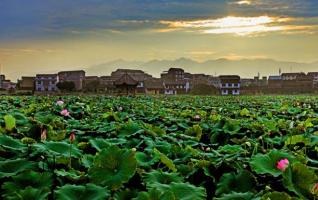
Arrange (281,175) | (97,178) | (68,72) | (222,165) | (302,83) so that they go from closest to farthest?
(97,178) → (281,175) → (222,165) → (302,83) → (68,72)

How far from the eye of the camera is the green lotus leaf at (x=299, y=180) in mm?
1900

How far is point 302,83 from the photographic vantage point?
7256 cm

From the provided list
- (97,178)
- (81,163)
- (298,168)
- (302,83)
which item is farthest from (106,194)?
(302,83)

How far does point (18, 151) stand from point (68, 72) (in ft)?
313

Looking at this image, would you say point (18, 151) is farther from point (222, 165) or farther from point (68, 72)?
point (68, 72)

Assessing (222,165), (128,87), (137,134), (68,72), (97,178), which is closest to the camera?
(97,178)

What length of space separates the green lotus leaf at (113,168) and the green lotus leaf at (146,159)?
1.06 feet

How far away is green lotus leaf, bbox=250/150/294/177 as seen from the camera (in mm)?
2085

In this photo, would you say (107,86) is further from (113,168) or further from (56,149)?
(113,168)

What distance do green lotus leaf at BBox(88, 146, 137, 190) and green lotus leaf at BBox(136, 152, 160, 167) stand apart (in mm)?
323

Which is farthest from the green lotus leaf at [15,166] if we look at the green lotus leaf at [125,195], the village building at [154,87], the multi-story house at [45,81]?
the multi-story house at [45,81]

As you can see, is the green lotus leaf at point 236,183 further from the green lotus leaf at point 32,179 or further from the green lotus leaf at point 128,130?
the green lotus leaf at point 128,130

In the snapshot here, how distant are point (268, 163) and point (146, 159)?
2.08 feet

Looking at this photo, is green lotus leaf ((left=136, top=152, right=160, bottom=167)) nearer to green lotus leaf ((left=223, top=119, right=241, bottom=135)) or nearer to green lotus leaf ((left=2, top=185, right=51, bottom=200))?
green lotus leaf ((left=2, top=185, right=51, bottom=200))
